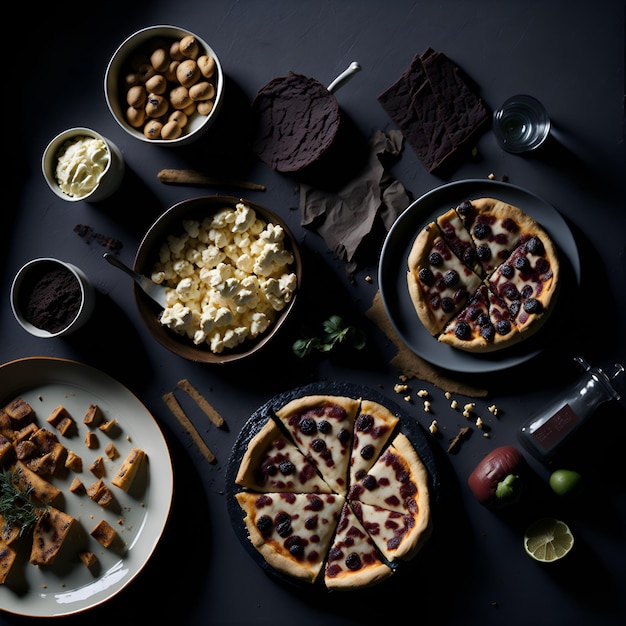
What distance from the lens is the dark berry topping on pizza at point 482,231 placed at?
13.9 feet

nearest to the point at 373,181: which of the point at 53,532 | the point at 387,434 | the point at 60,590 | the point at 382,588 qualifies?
the point at 387,434

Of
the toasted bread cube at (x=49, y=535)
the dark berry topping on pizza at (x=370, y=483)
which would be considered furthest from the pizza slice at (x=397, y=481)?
the toasted bread cube at (x=49, y=535)

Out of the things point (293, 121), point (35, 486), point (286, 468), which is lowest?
point (35, 486)

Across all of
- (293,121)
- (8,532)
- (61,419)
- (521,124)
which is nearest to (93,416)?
(61,419)

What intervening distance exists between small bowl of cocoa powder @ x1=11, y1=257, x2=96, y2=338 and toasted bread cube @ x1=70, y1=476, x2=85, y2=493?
0.90 metres

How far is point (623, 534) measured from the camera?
420 cm

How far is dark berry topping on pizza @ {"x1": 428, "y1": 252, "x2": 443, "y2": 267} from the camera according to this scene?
425 centimetres

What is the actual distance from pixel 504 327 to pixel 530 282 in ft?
1.04

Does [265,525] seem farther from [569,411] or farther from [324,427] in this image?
[569,411]

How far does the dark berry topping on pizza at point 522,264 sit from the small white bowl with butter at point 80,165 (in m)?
2.47

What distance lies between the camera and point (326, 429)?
425 centimetres

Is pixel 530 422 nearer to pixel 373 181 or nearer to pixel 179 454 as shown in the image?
pixel 373 181

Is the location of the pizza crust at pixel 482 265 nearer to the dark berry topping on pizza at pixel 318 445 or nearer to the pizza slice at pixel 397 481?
the pizza slice at pixel 397 481

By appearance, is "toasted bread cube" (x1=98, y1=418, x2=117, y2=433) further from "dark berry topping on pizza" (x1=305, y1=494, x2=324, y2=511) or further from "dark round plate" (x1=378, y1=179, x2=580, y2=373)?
"dark round plate" (x1=378, y1=179, x2=580, y2=373)
